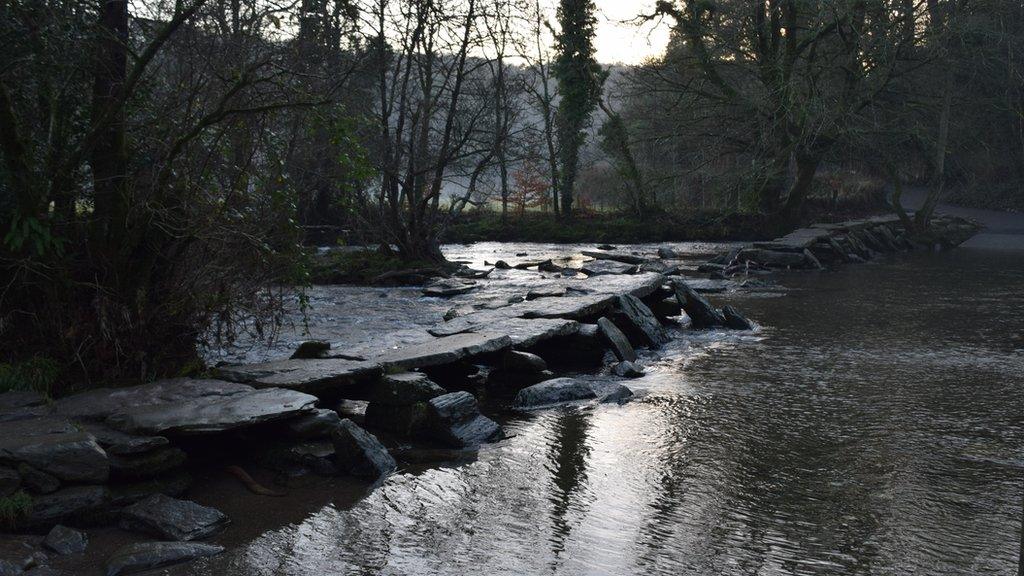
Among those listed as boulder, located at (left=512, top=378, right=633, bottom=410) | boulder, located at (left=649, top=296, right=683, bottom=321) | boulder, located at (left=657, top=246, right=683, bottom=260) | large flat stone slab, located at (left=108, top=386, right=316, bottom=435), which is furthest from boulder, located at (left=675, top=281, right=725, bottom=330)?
boulder, located at (left=657, top=246, right=683, bottom=260)

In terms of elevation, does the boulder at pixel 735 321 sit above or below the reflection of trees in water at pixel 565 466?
above

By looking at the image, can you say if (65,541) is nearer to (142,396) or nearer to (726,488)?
(142,396)

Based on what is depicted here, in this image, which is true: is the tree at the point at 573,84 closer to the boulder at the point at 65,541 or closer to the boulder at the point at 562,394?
the boulder at the point at 562,394

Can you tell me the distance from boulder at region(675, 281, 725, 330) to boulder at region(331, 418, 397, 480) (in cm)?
704

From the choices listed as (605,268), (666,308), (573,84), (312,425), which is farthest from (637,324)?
(573,84)

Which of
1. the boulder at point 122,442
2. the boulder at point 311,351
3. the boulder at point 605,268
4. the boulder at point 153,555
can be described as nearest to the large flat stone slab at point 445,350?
the boulder at point 311,351

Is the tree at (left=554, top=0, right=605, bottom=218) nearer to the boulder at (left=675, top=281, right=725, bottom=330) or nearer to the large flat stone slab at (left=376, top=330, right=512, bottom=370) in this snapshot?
the boulder at (left=675, top=281, right=725, bottom=330)

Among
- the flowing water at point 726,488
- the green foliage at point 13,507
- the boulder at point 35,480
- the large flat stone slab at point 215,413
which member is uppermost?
the large flat stone slab at point 215,413

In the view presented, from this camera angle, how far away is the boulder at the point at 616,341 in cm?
901

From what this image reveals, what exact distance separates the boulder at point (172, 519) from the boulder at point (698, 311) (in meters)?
8.19

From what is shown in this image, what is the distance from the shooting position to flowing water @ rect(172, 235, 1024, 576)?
4.19 m

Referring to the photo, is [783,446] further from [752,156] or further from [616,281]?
[752,156]

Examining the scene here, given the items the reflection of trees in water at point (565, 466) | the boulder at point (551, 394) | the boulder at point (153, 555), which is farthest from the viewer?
the boulder at point (551, 394)

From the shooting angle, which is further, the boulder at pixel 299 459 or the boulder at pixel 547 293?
the boulder at pixel 547 293
